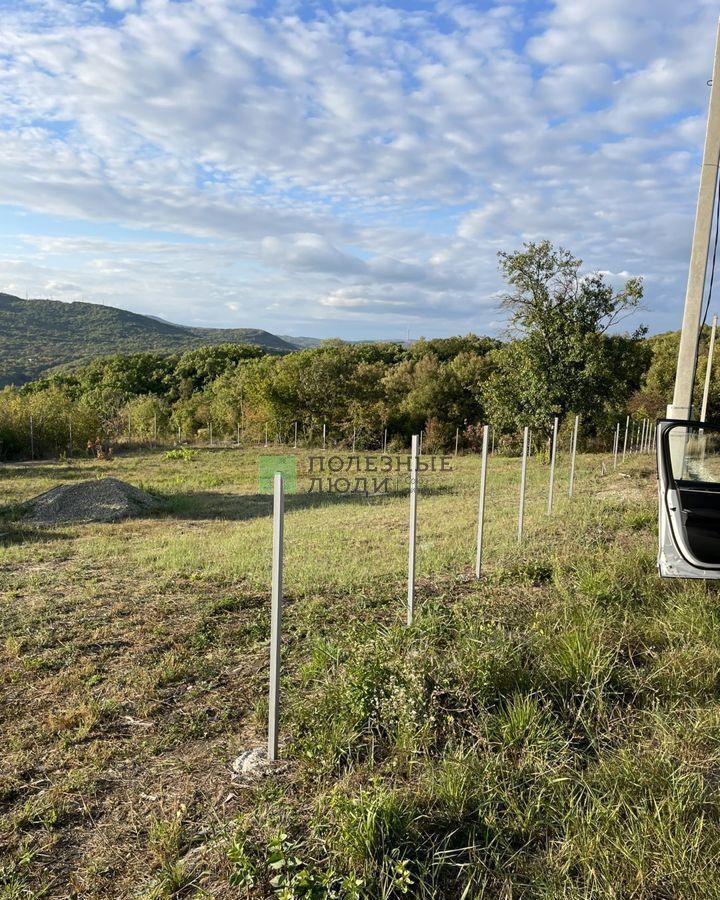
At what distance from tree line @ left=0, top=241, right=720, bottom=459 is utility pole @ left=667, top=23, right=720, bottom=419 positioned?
11.4 meters

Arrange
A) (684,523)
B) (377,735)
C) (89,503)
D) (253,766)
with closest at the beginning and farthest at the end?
(253,766) → (377,735) → (684,523) → (89,503)

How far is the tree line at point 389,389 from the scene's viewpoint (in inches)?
678

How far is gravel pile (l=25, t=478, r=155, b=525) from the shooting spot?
1060 centimetres

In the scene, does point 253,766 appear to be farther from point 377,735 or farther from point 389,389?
point 389,389

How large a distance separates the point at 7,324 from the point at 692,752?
63074 millimetres

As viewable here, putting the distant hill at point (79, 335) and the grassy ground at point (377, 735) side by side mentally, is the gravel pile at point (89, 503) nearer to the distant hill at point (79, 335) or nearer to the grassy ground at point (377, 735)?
the grassy ground at point (377, 735)

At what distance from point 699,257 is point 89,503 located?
10183mm

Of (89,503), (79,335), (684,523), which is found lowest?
(89,503)

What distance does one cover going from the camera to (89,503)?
1106 cm

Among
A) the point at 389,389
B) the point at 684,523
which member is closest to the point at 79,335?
the point at 389,389

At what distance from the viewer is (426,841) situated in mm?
2123

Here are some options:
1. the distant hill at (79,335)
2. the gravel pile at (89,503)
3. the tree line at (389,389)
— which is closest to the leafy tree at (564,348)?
the tree line at (389,389)

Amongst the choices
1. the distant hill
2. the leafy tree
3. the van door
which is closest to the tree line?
the leafy tree

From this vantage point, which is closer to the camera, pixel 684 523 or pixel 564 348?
pixel 684 523
